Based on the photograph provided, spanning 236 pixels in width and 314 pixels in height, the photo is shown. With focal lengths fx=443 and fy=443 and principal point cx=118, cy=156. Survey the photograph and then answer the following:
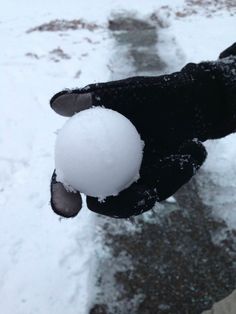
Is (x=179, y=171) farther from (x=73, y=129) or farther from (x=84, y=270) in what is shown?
(x=84, y=270)

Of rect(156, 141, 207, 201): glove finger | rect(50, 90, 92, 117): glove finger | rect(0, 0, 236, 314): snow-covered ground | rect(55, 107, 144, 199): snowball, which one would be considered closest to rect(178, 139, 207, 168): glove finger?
rect(156, 141, 207, 201): glove finger

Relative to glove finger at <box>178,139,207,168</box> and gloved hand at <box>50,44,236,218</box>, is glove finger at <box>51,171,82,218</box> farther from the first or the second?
glove finger at <box>178,139,207,168</box>

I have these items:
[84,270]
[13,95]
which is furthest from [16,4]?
[84,270]

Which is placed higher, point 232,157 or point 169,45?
point 232,157

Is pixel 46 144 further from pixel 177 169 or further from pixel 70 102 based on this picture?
pixel 177 169

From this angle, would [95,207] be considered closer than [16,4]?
Yes

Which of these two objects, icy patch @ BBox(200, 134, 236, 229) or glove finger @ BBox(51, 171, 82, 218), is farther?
icy patch @ BBox(200, 134, 236, 229)
